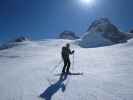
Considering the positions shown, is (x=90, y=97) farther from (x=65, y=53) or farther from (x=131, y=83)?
(x=65, y=53)

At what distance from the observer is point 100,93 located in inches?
256

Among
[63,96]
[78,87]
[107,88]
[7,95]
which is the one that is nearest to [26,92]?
[7,95]

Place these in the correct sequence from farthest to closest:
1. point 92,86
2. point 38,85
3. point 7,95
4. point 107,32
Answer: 1. point 107,32
2. point 38,85
3. point 92,86
4. point 7,95

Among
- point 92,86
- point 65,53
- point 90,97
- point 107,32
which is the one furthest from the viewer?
point 107,32

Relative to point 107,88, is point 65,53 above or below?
above

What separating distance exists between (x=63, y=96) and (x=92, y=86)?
67.0 inches

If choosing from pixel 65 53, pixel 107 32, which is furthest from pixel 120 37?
pixel 65 53

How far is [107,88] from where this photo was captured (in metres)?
7.02

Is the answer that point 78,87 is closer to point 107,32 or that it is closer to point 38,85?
point 38,85

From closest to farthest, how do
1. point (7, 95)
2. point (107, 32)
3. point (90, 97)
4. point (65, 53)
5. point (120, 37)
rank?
point (90, 97)
point (7, 95)
point (65, 53)
point (107, 32)
point (120, 37)

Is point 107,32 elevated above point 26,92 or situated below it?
above

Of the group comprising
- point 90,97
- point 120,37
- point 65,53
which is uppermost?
point 120,37

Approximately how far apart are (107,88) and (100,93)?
67cm

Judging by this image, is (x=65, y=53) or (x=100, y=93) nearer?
(x=100, y=93)
